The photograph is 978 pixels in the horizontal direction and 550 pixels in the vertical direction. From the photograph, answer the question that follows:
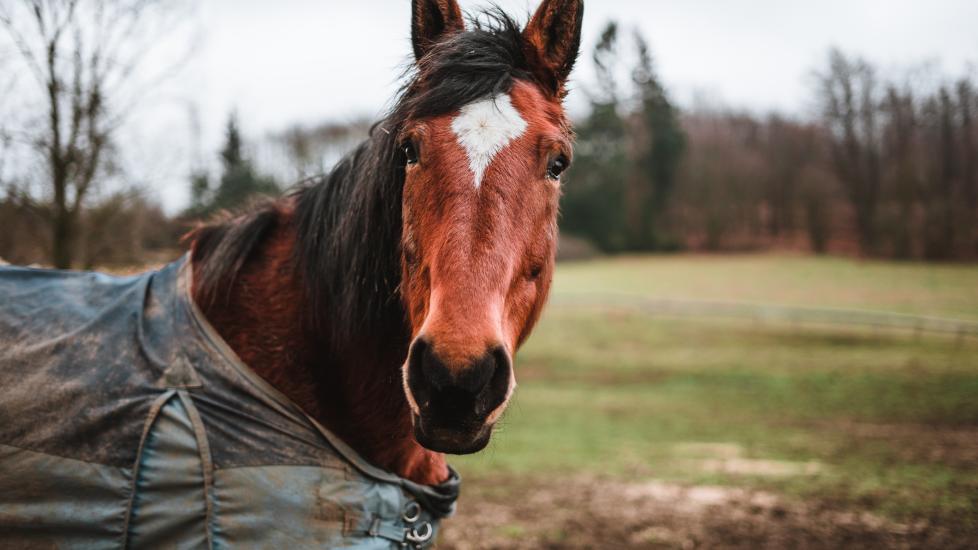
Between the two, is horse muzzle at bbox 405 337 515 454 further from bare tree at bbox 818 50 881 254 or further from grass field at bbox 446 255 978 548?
bare tree at bbox 818 50 881 254

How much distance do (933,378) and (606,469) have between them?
28.2 ft

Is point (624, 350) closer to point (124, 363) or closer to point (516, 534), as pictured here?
point (516, 534)

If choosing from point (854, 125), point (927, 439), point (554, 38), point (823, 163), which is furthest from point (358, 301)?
point (823, 163)

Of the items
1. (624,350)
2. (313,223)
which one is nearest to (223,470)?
(313,223)

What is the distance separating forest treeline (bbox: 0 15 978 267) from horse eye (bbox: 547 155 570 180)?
→ 4.30 ft

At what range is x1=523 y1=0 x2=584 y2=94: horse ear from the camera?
6.93ft

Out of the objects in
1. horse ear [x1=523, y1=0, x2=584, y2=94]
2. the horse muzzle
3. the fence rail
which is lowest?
the fence rail

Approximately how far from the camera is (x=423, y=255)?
176 cm

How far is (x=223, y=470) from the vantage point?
1967 mm

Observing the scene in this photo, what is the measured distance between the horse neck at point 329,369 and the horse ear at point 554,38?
1098 mm

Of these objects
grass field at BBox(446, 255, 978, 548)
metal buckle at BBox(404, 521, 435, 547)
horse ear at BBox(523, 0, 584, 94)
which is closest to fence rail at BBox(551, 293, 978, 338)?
grass field at BBox(446, 255, 978, 548)

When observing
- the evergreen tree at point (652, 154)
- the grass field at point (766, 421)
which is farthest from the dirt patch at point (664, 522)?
the evergreen tree at point (652, 154)

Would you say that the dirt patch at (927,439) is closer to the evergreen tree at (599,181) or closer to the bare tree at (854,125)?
the bare tree at (854,125)

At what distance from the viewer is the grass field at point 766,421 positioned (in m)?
5.32
